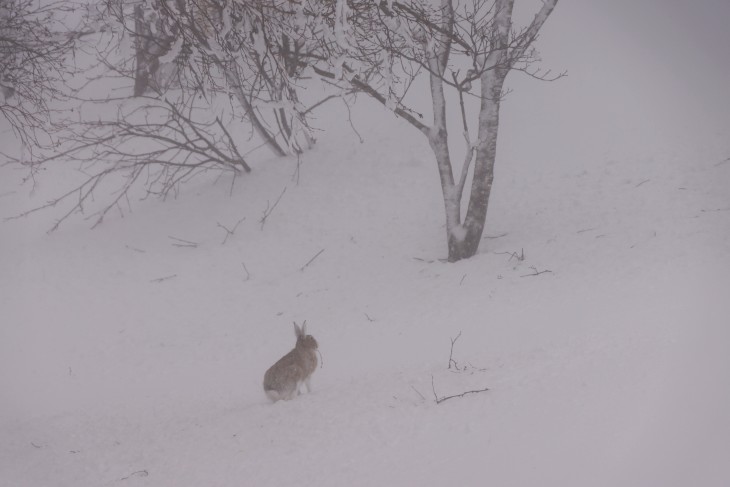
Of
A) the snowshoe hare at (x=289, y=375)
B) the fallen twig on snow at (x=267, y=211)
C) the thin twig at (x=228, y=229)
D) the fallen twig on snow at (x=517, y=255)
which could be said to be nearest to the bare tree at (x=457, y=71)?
A: the fallen twig on snow at (x=517, y=255)

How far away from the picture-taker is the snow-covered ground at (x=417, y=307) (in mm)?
4152

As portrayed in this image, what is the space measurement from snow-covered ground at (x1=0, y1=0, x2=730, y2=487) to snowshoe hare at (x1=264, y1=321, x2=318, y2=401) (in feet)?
0.84

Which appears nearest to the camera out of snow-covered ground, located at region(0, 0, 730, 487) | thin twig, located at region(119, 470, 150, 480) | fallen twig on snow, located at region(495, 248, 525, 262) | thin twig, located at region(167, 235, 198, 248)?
snow-covered ground, located at region(0, 0, 730, 487)

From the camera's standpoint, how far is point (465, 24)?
57.0ft

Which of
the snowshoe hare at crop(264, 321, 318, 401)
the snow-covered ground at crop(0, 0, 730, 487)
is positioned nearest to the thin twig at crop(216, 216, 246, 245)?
the snow-covered ground at crop(0, 0, 730, 487)

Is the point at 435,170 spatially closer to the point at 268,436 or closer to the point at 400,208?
the point at 400,208

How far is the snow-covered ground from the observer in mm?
4152

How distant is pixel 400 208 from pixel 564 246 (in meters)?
Result: 3.88

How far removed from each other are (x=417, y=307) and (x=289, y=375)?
303 cm

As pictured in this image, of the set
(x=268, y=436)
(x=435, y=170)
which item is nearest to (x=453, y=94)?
(x=435, y=170)

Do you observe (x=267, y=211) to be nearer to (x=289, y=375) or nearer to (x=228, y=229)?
(x=228, y=229)

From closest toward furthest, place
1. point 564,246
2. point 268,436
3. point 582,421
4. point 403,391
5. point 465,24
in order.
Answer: point 582,421, point 268,436, point 403,391, point 564,246, point 465,24

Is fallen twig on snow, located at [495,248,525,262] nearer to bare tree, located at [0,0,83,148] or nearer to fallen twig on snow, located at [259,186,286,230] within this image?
fallen twig on snow, located at [259,186,286,230]

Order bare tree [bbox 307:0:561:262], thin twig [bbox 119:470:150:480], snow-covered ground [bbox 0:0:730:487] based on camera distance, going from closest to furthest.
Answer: snow-covered ground [bbox 0:0:730:487] < thin twig [bbox 119:470:150:480] < bare tree [bbox 307:0:561:262]
